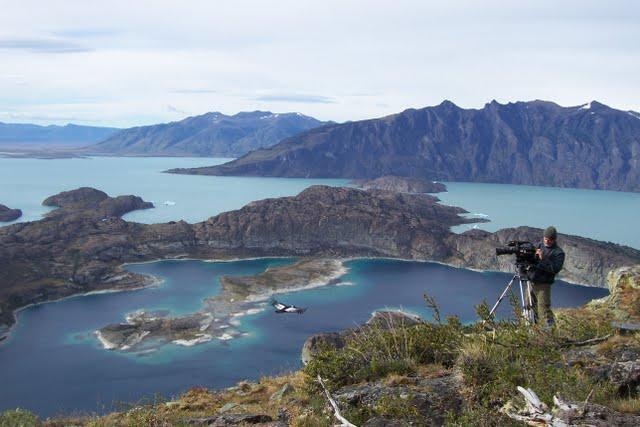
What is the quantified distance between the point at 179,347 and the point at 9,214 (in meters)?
138

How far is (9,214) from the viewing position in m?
180

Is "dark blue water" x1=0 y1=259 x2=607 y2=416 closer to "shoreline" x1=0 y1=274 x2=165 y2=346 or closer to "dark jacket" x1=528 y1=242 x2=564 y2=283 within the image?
"shoreline" x1=0 y1=274 x2=165 y2=346

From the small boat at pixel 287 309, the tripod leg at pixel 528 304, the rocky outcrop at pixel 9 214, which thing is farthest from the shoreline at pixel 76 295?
the rocky outcrop at pixel 9 214

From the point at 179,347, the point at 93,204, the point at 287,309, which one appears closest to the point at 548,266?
the point at 179,347

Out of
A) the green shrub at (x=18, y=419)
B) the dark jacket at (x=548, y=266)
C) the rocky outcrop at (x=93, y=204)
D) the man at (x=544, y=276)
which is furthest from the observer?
the rocky outcrop at (x=93, y=204)

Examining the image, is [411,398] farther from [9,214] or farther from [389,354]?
[9,214]

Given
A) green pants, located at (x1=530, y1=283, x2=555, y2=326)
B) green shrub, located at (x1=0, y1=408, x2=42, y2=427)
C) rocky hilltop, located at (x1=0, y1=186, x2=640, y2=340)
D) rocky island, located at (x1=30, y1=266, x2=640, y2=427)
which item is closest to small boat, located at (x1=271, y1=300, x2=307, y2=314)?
rocky hilltop, located at (x1=0, y1=186, x2=640, y2=340)

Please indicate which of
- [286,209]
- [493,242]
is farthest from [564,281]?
[286,209]

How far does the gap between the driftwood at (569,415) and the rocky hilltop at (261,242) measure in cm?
10022

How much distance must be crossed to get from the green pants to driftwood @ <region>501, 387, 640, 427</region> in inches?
209

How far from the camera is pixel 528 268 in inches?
459

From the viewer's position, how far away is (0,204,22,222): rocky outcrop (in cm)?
17715

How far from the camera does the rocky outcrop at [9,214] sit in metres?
177

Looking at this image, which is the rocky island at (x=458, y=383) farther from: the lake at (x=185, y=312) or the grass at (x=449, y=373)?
the lake at (x=185, y=312)
